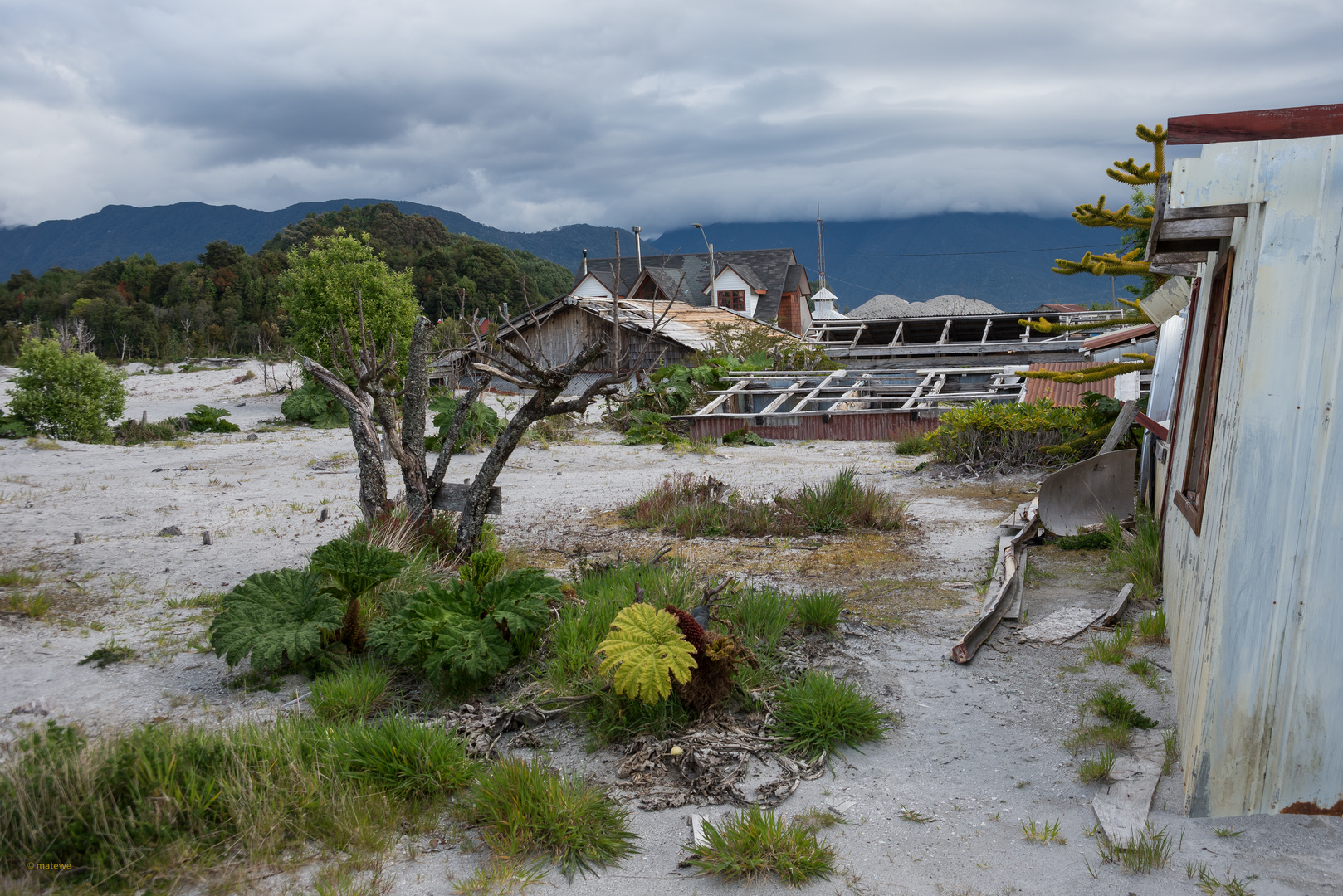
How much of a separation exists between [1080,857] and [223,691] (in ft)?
16.0

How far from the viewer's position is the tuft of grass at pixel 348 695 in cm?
490

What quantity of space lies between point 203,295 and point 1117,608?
60.8 m

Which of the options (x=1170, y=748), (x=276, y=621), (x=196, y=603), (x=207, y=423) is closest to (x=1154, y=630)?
(x=1170, y=748)

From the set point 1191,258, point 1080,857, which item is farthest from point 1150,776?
point 1191,258

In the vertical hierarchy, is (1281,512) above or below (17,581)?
above

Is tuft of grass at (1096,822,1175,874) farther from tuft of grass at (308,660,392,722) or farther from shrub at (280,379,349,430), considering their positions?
shrub at (280,379,349,430)

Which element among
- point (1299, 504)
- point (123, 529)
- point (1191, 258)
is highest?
point (1191, 258)

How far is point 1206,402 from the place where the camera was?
4.69 metres

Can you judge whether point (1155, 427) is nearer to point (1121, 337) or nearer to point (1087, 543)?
point (1087, 543)

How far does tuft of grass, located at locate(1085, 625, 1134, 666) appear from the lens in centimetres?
551

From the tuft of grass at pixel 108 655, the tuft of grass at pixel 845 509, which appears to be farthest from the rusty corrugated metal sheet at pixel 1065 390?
the tuft of grass at pixel 108 655

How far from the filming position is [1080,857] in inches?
138

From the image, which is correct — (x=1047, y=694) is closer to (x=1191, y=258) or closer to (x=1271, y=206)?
(x=1191, y=258)

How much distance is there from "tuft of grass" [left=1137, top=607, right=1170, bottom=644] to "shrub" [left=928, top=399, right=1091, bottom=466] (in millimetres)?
6960
